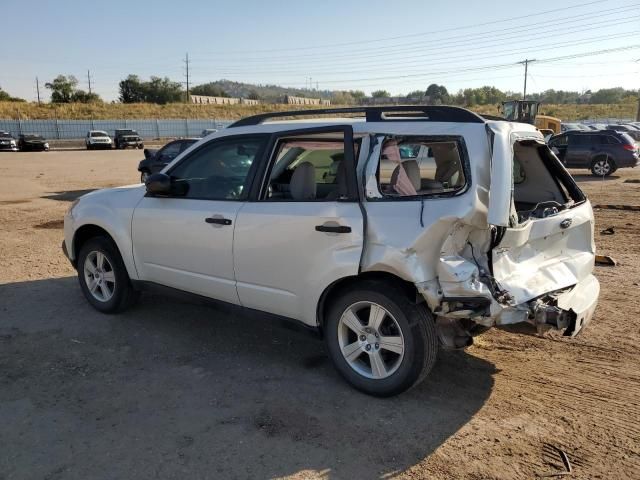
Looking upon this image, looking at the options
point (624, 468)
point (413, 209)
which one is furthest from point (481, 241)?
point (624, 468)

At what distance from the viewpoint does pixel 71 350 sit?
177 inches

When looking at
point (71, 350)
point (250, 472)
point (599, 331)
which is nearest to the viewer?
point (250, 472)

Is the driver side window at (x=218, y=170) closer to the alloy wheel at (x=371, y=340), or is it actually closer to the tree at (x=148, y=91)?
the alloy wheel at (x=371, y=340)

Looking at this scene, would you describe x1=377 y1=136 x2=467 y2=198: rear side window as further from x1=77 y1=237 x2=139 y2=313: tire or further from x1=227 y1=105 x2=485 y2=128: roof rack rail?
x1=77 y1=237 x2=139 y2=313: tire

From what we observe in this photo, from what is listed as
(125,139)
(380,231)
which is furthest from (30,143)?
(380,231)

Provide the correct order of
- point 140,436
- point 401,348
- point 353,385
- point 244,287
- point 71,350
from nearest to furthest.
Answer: point 140,436 → point 401,348 → point 353,385 → point 244,287 → point 71,350

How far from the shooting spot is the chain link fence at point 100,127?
56969 mm

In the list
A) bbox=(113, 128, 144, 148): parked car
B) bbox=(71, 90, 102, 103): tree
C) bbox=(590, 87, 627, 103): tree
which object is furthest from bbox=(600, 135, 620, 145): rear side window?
bbox=(590, 87, 627, 103): tree

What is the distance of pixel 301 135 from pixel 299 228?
2.43 ft

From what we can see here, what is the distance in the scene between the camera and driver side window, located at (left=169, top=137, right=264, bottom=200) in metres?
4.31

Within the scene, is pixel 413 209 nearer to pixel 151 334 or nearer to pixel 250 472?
pixel 250 472

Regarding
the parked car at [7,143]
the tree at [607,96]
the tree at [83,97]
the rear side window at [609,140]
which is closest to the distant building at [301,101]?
the tree at [83,97]

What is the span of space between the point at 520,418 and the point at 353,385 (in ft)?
Answer: 3.58

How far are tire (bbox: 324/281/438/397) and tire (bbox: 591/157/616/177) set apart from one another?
62.3ft
